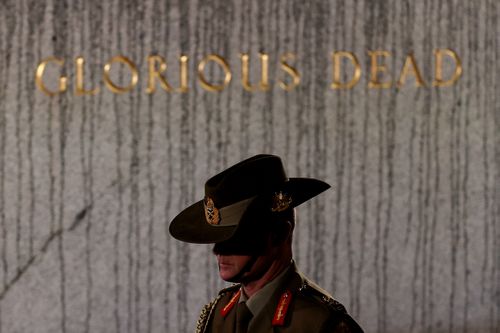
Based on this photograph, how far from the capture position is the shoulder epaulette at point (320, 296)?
4.70ft

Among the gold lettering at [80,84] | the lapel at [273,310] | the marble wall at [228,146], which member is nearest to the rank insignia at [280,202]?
the lapel at [273,310]

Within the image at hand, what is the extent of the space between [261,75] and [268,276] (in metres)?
1.60

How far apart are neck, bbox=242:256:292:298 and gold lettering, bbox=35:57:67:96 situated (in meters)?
1.68

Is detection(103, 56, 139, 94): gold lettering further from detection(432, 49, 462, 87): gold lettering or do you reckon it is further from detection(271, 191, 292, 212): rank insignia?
detection(271, 191, 292, 212): rank insignia

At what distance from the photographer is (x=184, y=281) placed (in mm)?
2982

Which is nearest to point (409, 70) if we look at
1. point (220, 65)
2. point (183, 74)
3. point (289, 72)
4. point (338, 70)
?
point (338, 70)

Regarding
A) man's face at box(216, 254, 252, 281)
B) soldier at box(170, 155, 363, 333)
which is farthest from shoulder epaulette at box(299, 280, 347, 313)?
man's face at box(216, 254, 252, 281)

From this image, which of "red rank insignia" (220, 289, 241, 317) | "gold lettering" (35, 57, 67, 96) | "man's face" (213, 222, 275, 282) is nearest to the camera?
"man's face" (213, 222, 275, 282)

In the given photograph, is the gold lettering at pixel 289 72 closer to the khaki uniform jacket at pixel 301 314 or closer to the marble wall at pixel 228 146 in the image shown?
the marble wall at pixel 228 146

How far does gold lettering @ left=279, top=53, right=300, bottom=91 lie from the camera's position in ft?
9.71

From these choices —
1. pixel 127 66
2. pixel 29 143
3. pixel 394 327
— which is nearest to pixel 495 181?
pixel 394 327

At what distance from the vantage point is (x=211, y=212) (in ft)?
4.71

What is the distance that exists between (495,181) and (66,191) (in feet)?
5.00

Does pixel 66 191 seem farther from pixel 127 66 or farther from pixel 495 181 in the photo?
pixel 495 181
